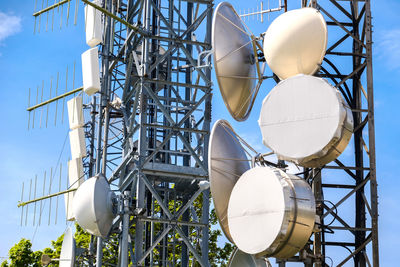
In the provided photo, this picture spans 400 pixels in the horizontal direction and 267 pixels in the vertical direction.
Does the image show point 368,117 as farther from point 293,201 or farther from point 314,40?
point 293,201

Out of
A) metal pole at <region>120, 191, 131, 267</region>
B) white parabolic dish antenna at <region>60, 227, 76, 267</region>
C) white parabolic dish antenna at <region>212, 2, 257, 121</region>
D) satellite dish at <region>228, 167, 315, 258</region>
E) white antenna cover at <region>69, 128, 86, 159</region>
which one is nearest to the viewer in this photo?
satellite dish at <region>228, 167, 315, 258</region>

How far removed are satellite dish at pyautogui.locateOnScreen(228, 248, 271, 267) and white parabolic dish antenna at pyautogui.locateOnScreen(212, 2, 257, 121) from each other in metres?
2.86

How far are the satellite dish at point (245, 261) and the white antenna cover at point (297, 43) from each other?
141 inches

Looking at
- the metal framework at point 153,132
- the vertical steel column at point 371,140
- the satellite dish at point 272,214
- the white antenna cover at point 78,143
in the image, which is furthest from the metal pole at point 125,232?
the white antenna cover at point 78,143

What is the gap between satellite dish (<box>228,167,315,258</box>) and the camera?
11422 millimetres

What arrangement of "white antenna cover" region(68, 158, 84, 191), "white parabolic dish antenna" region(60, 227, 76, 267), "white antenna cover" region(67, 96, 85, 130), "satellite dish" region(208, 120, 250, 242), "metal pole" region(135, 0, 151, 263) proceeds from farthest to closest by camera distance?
1. "white antenna cover" region(67, 96, 85, 130)
2. "white antenna cover" region(68, 158, 84, 191)
3. "white parabolic dish antenna" region(60, 227, 76, 267)
4. "metal pole" region(135, 0, 151, 263)
5. "satellite dish" region(208, 120, 250, 242)

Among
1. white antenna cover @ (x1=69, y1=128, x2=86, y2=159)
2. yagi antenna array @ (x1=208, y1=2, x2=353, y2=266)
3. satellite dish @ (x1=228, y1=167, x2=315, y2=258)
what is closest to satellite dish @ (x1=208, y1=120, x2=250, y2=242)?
yagi antenna array @ (x1=208, y1=2, x2=353, y2=266)

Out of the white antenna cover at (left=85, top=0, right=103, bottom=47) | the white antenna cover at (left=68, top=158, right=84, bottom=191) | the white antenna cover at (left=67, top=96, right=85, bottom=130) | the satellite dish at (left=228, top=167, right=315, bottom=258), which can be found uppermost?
the white antenna cover at (left=85, top=0, right=103, bottom=47)

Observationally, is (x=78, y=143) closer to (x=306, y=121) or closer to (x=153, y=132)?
(x=153, y=132)

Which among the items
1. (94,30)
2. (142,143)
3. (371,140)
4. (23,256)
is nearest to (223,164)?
(371,140)

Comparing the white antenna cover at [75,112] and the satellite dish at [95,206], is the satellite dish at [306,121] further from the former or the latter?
the white antenna cover at [75,112]

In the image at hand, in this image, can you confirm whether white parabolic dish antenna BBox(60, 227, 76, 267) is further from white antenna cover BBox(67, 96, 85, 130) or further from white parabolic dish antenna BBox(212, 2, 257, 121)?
white parabolic dish antenna BBox(212, 2, 257, 121)

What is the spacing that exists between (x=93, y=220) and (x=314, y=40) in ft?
35.4

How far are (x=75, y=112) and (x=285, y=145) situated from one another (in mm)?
19883
